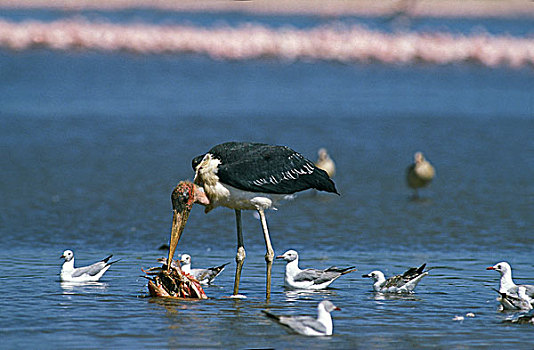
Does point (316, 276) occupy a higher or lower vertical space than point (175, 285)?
higher

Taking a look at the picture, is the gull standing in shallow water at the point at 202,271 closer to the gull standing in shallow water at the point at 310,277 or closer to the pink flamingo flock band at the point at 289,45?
the gull standing in shallow water at the point at 310,277

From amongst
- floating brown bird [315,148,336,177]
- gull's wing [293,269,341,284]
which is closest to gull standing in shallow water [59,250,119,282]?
gull's wing [293,269,341,284]

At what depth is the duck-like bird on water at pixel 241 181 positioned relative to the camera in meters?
10.6

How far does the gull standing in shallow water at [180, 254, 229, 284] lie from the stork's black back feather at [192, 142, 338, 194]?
0.98 m

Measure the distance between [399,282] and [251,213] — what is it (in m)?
5.37

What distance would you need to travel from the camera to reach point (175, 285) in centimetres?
1024

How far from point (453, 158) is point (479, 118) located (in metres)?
6.57

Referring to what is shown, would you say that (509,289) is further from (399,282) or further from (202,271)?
(202,271)

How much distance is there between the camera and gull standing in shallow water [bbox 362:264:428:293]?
34.2 ft

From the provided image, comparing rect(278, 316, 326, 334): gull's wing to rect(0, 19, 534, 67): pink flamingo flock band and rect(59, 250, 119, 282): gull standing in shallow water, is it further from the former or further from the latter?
rect(0, 19, 534, 67): pink flamingo flock band

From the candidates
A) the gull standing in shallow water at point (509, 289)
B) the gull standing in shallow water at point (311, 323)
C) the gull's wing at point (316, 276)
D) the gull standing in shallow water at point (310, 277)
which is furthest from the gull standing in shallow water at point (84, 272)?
the gull standing in shallow water at point (509, 289)

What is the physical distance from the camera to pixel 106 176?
738 inches

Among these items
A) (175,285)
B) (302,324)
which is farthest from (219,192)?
(302,324)

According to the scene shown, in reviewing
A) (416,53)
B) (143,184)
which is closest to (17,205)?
(143,184)
